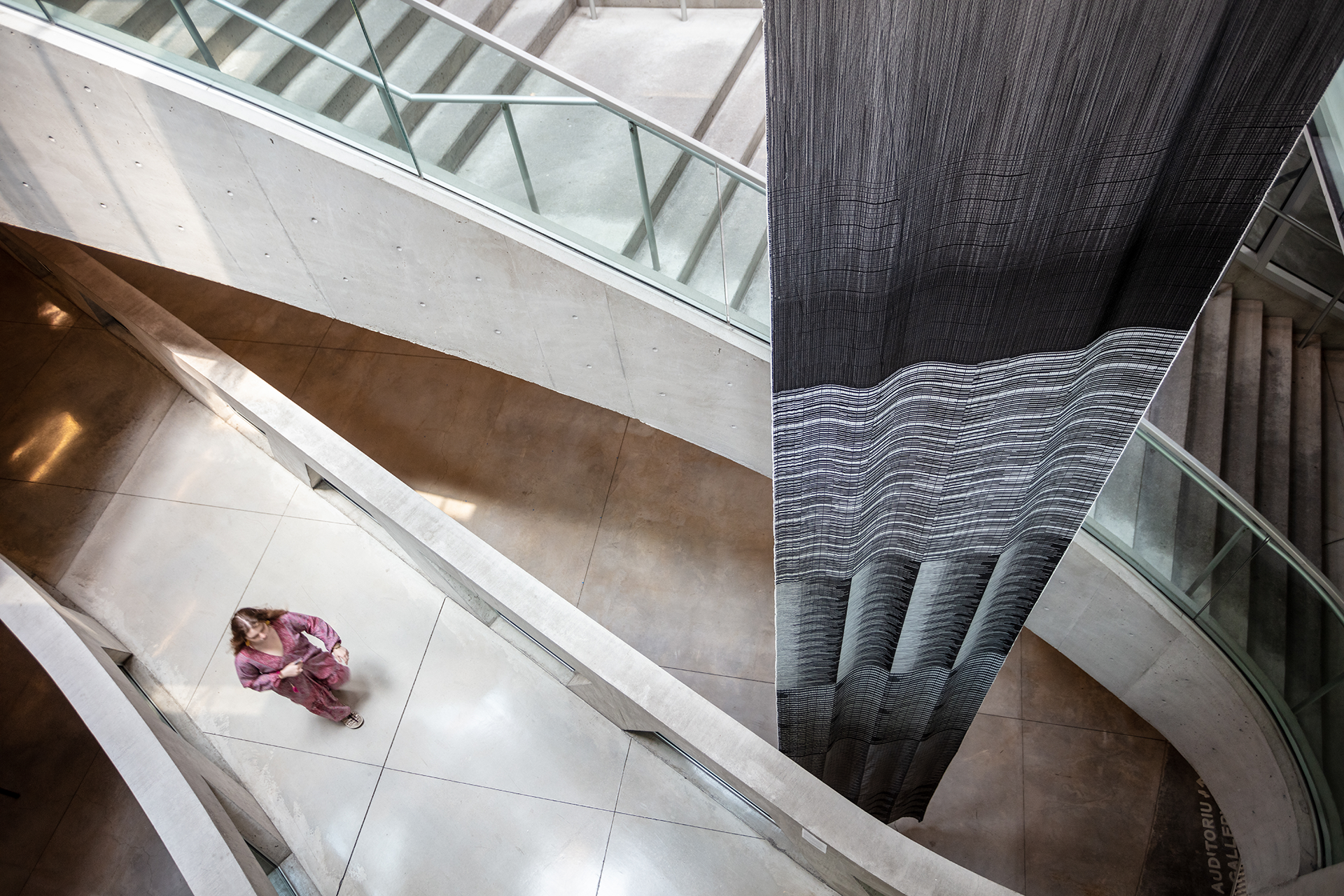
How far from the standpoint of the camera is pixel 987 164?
74.4 inches

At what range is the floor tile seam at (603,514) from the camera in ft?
22.5

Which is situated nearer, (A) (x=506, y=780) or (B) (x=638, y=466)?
(A) (x=506, y=780)

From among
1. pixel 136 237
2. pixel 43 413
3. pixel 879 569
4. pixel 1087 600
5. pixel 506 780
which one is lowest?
pixel 43 413

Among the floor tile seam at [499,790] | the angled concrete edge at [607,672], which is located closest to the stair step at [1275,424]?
the angled concrete edge at [607,672]

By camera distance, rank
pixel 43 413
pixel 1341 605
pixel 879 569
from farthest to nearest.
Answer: pixel 43 413
pixel 1341 605
pixel 879 569

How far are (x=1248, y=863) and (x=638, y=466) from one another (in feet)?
16.0

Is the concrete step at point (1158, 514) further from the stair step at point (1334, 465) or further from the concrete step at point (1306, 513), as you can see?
the stair step at point (1334, 465)

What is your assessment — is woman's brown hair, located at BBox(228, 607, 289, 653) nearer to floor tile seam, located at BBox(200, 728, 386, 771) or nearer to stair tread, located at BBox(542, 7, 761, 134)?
floor tile seam, located at BBox(200, 728, 386, 771)

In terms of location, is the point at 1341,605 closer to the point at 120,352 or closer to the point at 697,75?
the point at 697,75

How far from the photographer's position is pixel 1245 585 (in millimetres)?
4188

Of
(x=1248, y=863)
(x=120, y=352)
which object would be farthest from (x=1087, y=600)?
(x=120, y=352)

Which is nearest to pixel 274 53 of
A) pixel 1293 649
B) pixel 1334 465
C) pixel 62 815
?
pixel 62 815

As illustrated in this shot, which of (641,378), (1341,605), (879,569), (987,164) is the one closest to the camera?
(987,164)

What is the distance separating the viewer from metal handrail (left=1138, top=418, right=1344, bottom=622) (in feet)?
12.8
